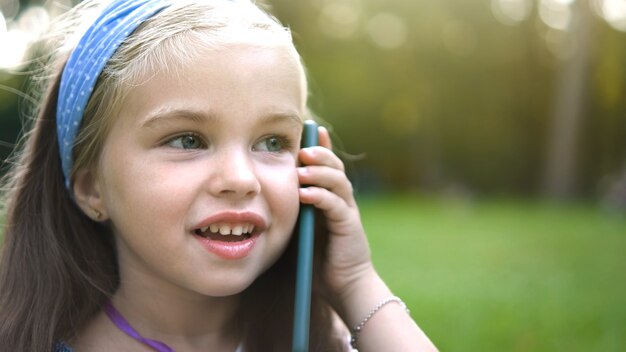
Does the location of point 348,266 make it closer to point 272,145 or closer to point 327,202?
point 327,202

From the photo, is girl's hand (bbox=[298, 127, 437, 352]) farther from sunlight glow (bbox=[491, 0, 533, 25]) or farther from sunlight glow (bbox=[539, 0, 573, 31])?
sunlight glow (bbox=[491, 0, 533, 25])

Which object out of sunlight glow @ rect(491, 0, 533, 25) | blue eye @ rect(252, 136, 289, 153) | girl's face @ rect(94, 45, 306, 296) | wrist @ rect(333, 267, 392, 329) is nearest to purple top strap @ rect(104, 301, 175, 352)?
girl's face @ rect(94, 45, 306, 296)

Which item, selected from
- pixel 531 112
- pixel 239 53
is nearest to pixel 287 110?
pixel 239 53

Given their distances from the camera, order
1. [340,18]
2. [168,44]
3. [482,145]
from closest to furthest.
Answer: [168,44] → [340,18] → [482,145]

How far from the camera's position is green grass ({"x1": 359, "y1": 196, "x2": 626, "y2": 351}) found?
12.6ft

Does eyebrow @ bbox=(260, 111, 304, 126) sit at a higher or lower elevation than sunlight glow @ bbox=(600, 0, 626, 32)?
lower

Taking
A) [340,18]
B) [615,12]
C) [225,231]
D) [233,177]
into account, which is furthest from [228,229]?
[340,18]

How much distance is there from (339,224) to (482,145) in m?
26.2

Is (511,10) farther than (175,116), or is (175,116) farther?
(511,10)

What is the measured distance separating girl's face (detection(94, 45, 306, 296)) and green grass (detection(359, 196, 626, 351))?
1.89 metres

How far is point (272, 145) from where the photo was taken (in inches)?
79.1

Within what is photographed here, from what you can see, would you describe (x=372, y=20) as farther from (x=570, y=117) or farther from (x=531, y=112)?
(x=570, y=117)

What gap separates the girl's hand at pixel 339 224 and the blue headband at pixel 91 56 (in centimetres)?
56

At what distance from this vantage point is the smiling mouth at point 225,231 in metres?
1.86
